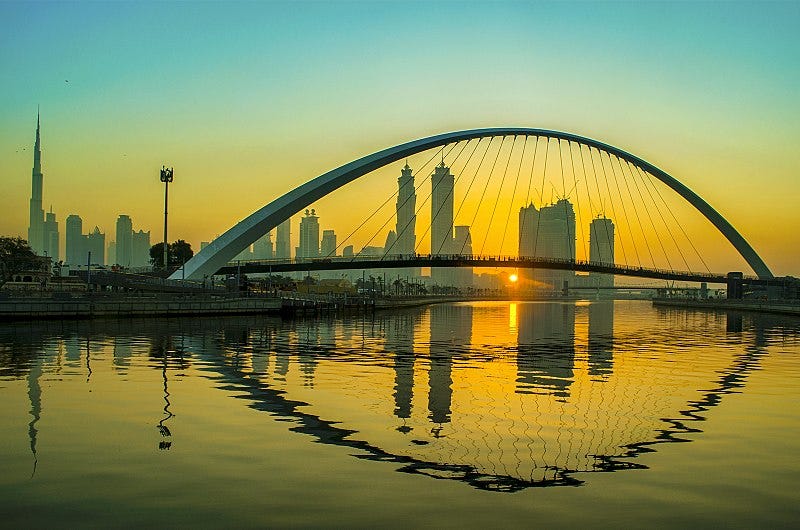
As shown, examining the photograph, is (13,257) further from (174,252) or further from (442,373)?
(442,373)

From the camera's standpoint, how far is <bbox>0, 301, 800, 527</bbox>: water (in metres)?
9.20

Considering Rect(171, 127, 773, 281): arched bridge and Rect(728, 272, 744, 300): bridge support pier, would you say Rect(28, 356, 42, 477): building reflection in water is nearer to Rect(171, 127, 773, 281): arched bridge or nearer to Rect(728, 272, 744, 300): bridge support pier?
Rect(171, 127, 773, 281): arched bridge

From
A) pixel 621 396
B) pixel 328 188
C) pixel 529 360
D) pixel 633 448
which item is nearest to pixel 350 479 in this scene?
pixel 633 448

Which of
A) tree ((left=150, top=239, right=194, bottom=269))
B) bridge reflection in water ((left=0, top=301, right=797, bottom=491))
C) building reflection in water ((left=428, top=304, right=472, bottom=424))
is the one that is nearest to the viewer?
bridge reflection in water ((left=0, top=301, right=797, bottom=491))

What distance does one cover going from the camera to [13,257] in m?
85.9

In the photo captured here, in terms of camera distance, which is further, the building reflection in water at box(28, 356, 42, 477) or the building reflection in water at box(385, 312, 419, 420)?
the building reflection in water at box(385, 312, 419, 420)

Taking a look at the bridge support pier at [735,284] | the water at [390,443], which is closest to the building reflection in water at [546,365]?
the water at [390,443]

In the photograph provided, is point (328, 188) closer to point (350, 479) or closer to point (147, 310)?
point (147, 310)

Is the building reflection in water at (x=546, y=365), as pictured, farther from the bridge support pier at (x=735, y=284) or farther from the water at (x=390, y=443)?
the bridge support pier at (x=735, y=284)

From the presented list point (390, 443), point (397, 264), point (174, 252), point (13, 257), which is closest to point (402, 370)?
point (390, 443)

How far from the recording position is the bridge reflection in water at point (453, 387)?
40.5 feet

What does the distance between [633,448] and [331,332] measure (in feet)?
115

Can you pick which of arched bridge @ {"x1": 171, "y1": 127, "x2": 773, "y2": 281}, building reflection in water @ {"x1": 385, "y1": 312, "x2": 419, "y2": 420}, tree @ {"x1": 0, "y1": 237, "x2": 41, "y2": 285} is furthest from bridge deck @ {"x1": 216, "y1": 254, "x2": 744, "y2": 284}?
building reflection in water @ {"x1": 385, "y1": 312, "x2": 419, "y2": 420}

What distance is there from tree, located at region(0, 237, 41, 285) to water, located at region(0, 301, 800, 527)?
6242 centimetres
